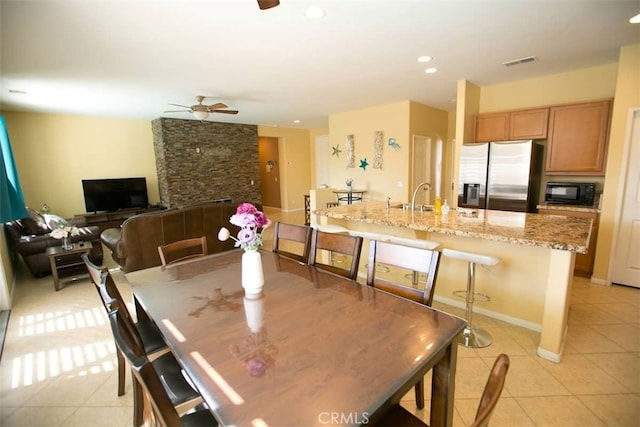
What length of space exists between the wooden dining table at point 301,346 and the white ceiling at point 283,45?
2122 mm

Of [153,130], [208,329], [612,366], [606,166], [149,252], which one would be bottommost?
[612,366]

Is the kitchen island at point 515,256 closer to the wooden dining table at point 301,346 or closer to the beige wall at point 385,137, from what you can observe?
the wooden dining table at point 301,346

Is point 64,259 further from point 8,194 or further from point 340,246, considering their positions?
point 340,246

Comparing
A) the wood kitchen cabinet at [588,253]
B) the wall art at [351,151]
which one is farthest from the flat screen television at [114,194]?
the wood kitchen cabinet at [588,253]

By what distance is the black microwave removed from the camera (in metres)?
3.76

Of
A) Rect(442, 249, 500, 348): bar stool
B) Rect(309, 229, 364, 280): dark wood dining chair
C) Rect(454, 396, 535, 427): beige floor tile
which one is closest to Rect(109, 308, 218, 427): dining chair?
Rect(309, 229, 364, 280): dark wood dining chair

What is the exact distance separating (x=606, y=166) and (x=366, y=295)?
3.86 m

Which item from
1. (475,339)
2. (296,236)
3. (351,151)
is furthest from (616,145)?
(351,151)

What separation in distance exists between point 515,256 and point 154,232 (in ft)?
13.1

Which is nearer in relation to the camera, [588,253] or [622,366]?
[622,366]

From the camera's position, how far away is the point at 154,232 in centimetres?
371

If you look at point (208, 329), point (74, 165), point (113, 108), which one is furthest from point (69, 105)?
point (208, 329)

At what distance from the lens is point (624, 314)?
9.22ft

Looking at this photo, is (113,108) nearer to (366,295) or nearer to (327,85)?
(327,85)
